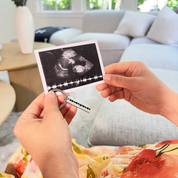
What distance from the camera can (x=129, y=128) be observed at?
3.12 ft

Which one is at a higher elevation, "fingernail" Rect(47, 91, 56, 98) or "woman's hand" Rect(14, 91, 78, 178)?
"fingernail" Rect(47, 91, 56, 98)

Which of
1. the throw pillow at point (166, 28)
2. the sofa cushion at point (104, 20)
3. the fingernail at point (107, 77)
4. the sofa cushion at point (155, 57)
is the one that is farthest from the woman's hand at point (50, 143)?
the sofa cushion at point (104, 20)

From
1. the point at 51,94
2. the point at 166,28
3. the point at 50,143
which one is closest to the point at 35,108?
the point at 51,94

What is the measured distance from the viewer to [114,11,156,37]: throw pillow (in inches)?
112

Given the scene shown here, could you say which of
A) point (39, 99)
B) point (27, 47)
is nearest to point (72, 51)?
point (39, 99)

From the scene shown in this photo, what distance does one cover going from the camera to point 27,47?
1825mm

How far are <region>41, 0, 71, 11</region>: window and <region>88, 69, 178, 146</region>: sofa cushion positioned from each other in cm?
369

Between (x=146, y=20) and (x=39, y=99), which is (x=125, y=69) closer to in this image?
(x=39, y=99)

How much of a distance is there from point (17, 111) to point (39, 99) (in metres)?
1.27

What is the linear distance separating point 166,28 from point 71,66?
223 centimetres

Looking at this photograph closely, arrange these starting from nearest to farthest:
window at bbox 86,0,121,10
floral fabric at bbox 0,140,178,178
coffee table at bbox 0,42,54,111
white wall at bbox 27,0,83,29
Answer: floral fabric at bbox 0,140,178,178
coffee table at bbox 0,42,54,111
window at bbox 86,0,121,10
white wall at bbox 27,0,83,29

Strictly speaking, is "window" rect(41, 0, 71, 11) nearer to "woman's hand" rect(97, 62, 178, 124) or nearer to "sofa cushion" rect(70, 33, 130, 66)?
"sofa cushion" rect(70, 33, 130, 66)

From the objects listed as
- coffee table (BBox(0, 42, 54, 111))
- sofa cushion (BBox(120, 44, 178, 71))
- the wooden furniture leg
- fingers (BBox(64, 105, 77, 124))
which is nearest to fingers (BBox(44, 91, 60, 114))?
fingers (BBox(64, 105, 77, 124))

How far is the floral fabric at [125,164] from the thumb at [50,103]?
0.27m
